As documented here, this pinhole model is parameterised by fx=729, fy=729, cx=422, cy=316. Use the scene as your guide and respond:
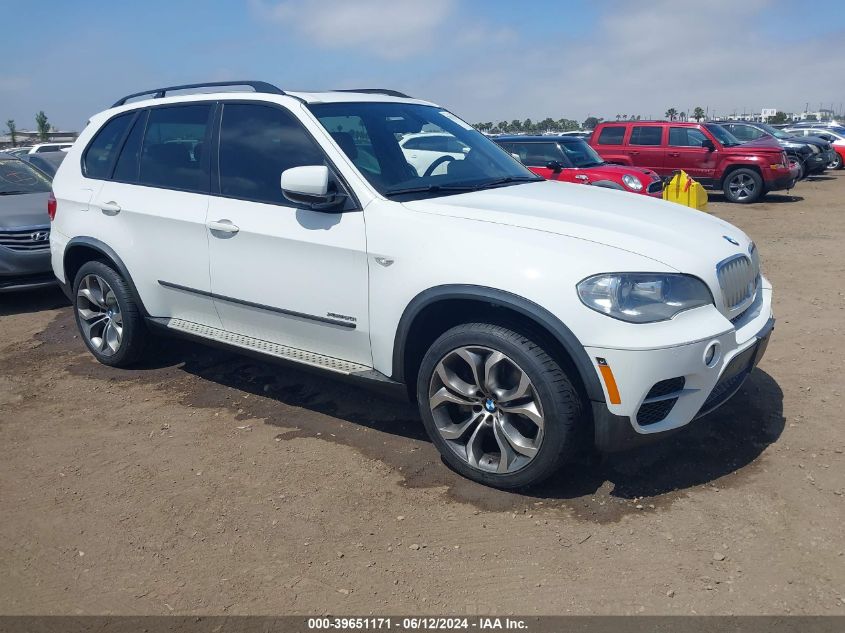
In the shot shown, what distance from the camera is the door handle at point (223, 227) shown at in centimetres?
411

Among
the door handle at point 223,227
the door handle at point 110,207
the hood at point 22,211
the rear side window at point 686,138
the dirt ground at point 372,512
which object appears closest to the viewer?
the dirt ground at point 372,512

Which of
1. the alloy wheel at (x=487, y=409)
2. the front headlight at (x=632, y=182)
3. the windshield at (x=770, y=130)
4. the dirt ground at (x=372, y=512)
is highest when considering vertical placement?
the windshield at (x=770, y=130)

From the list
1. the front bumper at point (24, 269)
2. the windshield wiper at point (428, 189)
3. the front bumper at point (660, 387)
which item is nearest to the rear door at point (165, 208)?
the windshield wiper at point (428, 189)

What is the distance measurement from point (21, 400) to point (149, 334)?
92 cm

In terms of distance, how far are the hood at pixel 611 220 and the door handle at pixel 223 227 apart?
112 centimetres

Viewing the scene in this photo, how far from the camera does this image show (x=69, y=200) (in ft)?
17.1

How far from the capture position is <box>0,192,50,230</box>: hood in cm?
740

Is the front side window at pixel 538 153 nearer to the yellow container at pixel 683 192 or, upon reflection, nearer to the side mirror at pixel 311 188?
the yellow container at pixel 683 192

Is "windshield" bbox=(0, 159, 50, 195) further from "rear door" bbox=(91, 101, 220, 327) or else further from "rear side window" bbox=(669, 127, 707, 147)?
"rear side window" bbox=(669, 127, 707, 147)

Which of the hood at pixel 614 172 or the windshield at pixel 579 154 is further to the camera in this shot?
the windshield at pixel 579 154

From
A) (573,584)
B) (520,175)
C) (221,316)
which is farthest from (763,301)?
(221,316)

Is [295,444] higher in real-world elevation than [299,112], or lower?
lower

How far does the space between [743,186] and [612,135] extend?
303 cm

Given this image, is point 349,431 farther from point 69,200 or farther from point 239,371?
point 69,200
